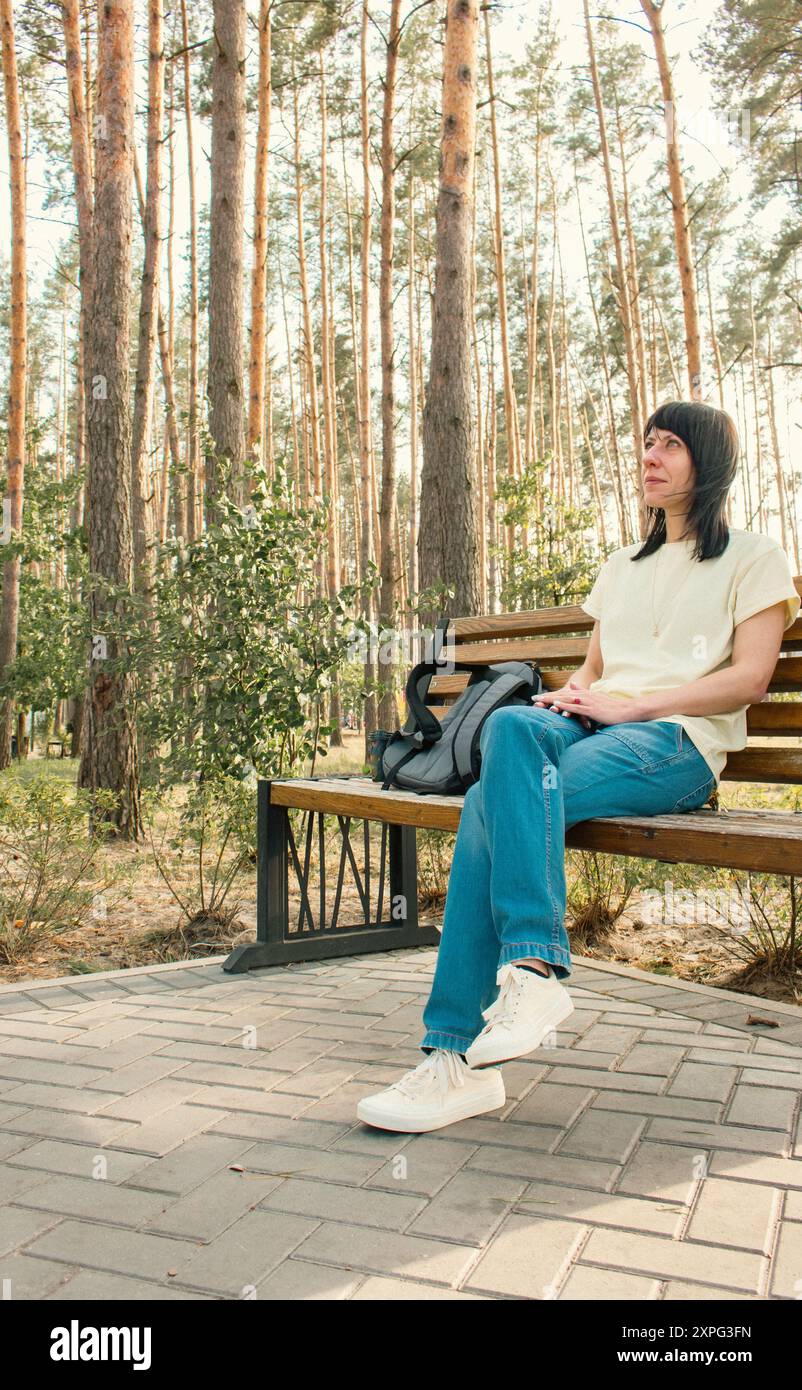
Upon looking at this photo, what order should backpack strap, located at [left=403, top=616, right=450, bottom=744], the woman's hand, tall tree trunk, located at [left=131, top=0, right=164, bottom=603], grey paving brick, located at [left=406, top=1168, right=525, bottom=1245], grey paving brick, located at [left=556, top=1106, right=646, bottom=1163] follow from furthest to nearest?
tall tree trunk, located at [left=131, top=0, right=164, bottom=603]
backpack strap, located at [left=403, top=616, right=450, bottom=744]
the woman's hand
grey paving brick, located at [left=556, top=1106, right=646, bottom=1163]
grey paving brick, located at [left=406, top=1168, right=525, bottom=1245]

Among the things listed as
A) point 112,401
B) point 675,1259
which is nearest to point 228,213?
point 112,401

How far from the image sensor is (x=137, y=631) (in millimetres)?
4984

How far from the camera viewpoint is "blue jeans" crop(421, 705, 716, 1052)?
2.13 meters

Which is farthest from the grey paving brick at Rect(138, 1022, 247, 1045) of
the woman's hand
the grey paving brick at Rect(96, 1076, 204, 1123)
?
the woman's hand

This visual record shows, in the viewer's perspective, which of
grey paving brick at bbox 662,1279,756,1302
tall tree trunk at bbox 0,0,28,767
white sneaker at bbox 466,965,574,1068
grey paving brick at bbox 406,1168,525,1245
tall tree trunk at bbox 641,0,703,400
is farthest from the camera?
tall tree trunk at bbox 0,0,28,767

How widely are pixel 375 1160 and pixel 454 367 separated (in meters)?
5.72

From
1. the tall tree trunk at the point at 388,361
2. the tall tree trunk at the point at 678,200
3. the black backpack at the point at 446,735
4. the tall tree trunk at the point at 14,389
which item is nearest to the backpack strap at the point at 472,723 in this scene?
the black backpack at the point at 446,735

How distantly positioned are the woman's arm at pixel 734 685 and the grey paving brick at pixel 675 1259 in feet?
3.76

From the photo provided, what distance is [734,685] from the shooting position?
249 cm

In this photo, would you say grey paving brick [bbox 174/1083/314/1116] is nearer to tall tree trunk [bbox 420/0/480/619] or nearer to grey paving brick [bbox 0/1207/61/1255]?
grey paving brick [bbox 0/1207/61/1255]

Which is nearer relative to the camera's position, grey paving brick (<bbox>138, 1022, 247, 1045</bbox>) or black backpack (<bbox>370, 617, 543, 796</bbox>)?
black backpack (<bbox>370, 617, 543, 796</bbox>)

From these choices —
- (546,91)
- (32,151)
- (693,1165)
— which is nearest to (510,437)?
(546,91)

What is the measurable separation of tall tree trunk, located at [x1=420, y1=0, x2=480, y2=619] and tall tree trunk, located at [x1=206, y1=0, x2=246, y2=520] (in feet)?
6.37
